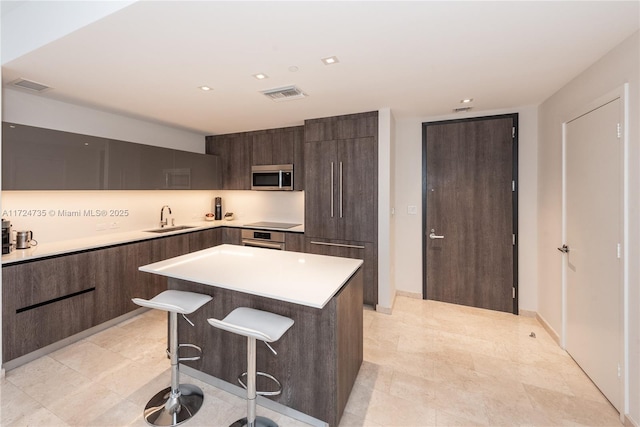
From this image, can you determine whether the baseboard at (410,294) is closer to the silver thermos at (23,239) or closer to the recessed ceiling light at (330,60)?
the recessed ceiling light at (330,60)

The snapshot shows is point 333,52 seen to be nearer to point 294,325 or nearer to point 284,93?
point 284,93

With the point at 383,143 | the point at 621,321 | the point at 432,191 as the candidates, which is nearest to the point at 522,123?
the point at 432,191

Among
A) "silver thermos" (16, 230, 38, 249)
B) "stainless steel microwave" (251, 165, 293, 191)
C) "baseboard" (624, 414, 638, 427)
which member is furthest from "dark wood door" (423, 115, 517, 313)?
"silver thermos" (16, 230, 38, 249)

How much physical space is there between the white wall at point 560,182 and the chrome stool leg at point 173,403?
2.88 metres

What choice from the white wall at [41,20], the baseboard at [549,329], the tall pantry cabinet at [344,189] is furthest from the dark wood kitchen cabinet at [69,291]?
the baseboard at [549,329]

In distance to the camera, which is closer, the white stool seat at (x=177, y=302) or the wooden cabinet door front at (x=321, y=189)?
the white stool seat at (x=177, y=302)

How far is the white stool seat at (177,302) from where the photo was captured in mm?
1745

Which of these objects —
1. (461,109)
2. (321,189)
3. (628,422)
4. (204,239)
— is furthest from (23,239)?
(628,422)

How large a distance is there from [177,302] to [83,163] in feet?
7.46

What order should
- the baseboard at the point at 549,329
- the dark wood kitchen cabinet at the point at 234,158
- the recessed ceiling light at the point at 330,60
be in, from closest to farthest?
the recessed ceiling light at the point at 330,60 → the baseboard at the point at 549,329 → the dark wood kitchen cabinet at the point at 234,158

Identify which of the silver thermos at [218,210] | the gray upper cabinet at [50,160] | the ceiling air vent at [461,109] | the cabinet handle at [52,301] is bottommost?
the cabinet handle at [52,301]

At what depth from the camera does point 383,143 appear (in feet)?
11.1

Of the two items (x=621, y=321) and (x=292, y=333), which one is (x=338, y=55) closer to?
(x=292, y=333)

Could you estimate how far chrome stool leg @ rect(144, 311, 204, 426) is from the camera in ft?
5.97
